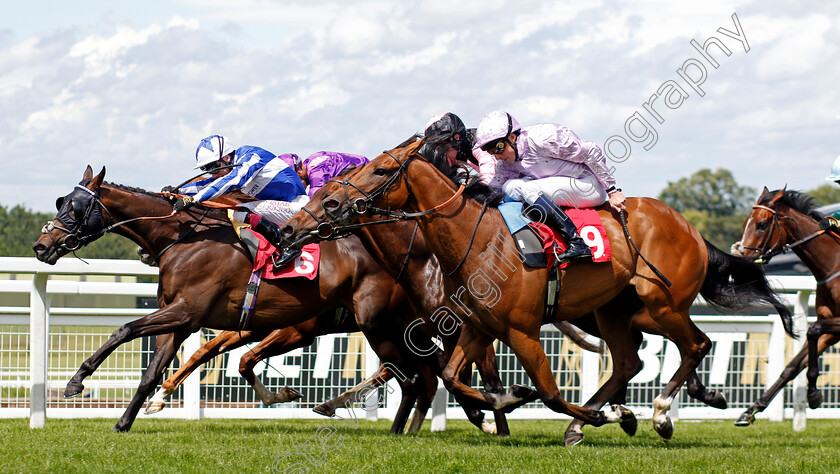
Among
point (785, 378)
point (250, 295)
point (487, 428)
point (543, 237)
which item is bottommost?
point (487, 428)

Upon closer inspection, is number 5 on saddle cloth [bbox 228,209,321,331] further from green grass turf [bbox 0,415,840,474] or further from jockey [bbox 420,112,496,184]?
jockey [bbox 420,112,496,184]

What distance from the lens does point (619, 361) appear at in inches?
263

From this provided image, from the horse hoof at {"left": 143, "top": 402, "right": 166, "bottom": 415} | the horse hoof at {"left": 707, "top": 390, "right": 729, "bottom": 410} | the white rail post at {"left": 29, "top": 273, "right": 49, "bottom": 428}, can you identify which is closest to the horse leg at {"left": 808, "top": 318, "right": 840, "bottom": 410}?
the horse hoof at {"left": 707, "top": 390, "right": 729, "bottom": 410}

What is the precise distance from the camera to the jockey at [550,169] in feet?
19.2

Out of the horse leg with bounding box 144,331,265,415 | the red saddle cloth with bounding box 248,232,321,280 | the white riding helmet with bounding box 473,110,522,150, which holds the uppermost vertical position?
the white riding helmet with bounding box 473,110,522,150

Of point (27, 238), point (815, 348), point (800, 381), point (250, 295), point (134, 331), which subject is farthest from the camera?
point (27, 238)

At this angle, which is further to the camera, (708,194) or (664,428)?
(708,194)

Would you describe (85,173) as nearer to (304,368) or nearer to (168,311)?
(168,311)

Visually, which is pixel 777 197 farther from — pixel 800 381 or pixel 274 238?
pixel 274 238

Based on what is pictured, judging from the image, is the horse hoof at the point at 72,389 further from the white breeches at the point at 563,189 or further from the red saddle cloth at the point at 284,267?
the white breeches at the point at 563,189

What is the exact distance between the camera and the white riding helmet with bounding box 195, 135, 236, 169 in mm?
7117

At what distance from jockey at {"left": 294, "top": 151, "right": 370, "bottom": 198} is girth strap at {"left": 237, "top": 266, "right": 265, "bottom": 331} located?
1.32m

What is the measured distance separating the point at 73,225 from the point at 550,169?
10.4ft

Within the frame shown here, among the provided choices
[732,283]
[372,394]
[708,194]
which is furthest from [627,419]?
[708,194]
